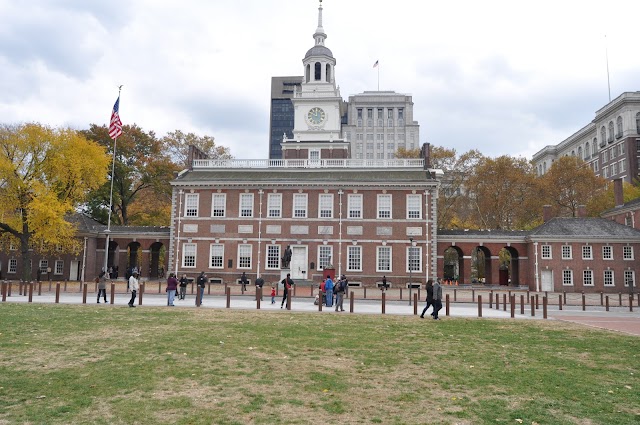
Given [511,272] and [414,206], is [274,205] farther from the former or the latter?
[511,272]

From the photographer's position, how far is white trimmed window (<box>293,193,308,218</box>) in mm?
44938

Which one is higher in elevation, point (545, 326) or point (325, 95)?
point (325, 95)

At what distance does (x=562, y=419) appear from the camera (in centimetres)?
761

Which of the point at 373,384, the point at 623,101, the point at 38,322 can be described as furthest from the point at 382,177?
the point at 623,101

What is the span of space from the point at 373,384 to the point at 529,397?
2698mm

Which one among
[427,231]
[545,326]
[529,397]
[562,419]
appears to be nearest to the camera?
[562,419]

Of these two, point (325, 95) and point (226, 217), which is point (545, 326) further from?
point (325, 95)

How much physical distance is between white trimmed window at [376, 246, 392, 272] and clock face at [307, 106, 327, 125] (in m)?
18.8

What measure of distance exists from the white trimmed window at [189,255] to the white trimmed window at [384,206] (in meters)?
16.7

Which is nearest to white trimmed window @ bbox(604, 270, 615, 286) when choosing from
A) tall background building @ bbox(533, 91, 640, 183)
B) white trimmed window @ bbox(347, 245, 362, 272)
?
white trimmed window @ bbox(347, 245, 362, 272)

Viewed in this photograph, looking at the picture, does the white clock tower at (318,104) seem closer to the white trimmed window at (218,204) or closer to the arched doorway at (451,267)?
the white trimmed window at (218,204)

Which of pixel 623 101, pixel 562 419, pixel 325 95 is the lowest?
pixel 562 419

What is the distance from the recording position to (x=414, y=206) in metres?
44.1

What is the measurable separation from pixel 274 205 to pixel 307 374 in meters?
35.6
